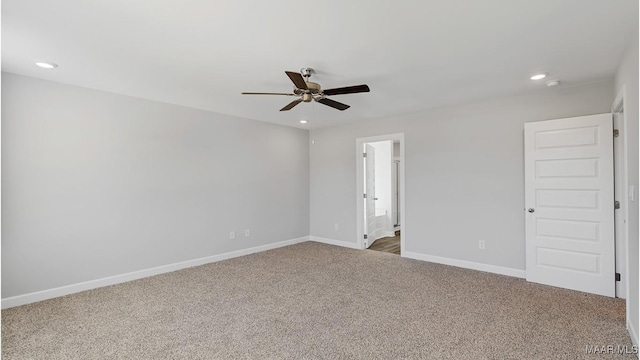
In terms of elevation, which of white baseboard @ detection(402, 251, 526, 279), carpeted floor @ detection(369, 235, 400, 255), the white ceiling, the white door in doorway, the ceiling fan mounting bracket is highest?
the white ceiling

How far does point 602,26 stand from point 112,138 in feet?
16.4

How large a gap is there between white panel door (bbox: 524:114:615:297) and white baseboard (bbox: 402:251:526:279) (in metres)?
0.23

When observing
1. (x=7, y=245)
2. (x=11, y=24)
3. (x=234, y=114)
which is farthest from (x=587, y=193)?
(x=7, y=245)

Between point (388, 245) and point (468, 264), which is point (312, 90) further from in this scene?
point (388, 245)

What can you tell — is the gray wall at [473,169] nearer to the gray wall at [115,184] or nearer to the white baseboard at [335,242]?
the white baseboard at [335,242]

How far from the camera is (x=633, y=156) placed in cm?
247

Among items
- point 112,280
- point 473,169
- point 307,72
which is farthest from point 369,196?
point 112,280

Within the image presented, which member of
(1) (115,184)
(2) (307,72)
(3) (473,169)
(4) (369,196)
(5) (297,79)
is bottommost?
(4) (369,196)

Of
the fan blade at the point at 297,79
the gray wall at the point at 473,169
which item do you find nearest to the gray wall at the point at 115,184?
the gray wall at the point at 473,169

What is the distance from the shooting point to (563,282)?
3648 millimetres

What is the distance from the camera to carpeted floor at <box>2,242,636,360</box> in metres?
2.36

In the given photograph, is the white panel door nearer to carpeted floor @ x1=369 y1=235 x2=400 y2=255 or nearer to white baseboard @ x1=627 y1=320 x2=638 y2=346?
white baseboard @ x1=627 y1=320 x2=638 y2=346

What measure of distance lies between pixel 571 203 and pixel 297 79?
11.3 ft

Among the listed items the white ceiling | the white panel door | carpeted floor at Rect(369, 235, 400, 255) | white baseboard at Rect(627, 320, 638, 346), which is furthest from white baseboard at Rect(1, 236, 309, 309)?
white baseboard at Rect(627, 320, 638, 346)
